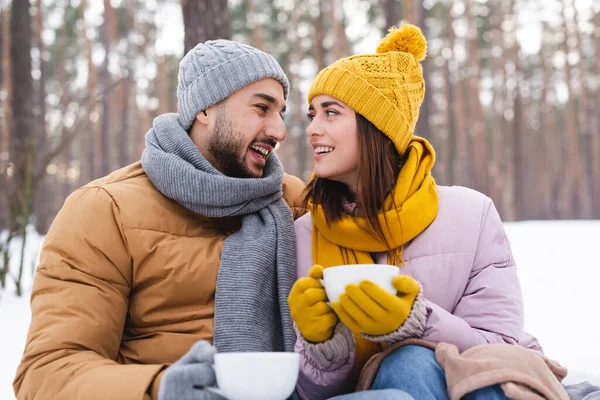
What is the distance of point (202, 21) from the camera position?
419 cm

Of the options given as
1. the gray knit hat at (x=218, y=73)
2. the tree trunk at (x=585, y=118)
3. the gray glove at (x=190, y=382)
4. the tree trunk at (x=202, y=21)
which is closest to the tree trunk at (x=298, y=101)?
the tree trunk at (x=585, y=118)

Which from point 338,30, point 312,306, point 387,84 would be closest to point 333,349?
point 312,306

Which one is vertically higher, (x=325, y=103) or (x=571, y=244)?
(x=325, y=103)

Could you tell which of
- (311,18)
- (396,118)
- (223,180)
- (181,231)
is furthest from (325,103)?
(311,18)

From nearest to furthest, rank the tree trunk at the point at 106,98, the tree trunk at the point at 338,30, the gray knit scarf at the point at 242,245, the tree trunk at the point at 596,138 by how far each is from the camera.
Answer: the gray knit scarf at the point at 242,245 → the tree trunk at the point at 338,30 → the tree trunk at the point at 106,98 → the tree trunk at the point at 596,138

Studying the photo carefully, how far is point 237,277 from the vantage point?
222 cm

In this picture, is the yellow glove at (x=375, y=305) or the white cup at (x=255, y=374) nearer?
the white cup at (x=255, y=374)

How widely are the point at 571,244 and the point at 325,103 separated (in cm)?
741

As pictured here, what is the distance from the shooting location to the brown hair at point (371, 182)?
7.57ft

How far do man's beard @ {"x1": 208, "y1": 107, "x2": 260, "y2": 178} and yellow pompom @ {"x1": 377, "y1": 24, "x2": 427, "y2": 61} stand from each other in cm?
76

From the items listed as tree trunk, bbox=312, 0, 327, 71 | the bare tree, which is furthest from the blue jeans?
tree trunk, bbox=312, 0, 327, 71

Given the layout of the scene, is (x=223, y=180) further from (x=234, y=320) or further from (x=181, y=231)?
(x=234, y=320)

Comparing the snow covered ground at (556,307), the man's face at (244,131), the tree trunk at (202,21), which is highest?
the tree trunk at (202,21)

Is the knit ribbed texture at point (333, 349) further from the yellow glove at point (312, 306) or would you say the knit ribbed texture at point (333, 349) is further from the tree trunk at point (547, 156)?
the tree trunk at point (547, 156)
